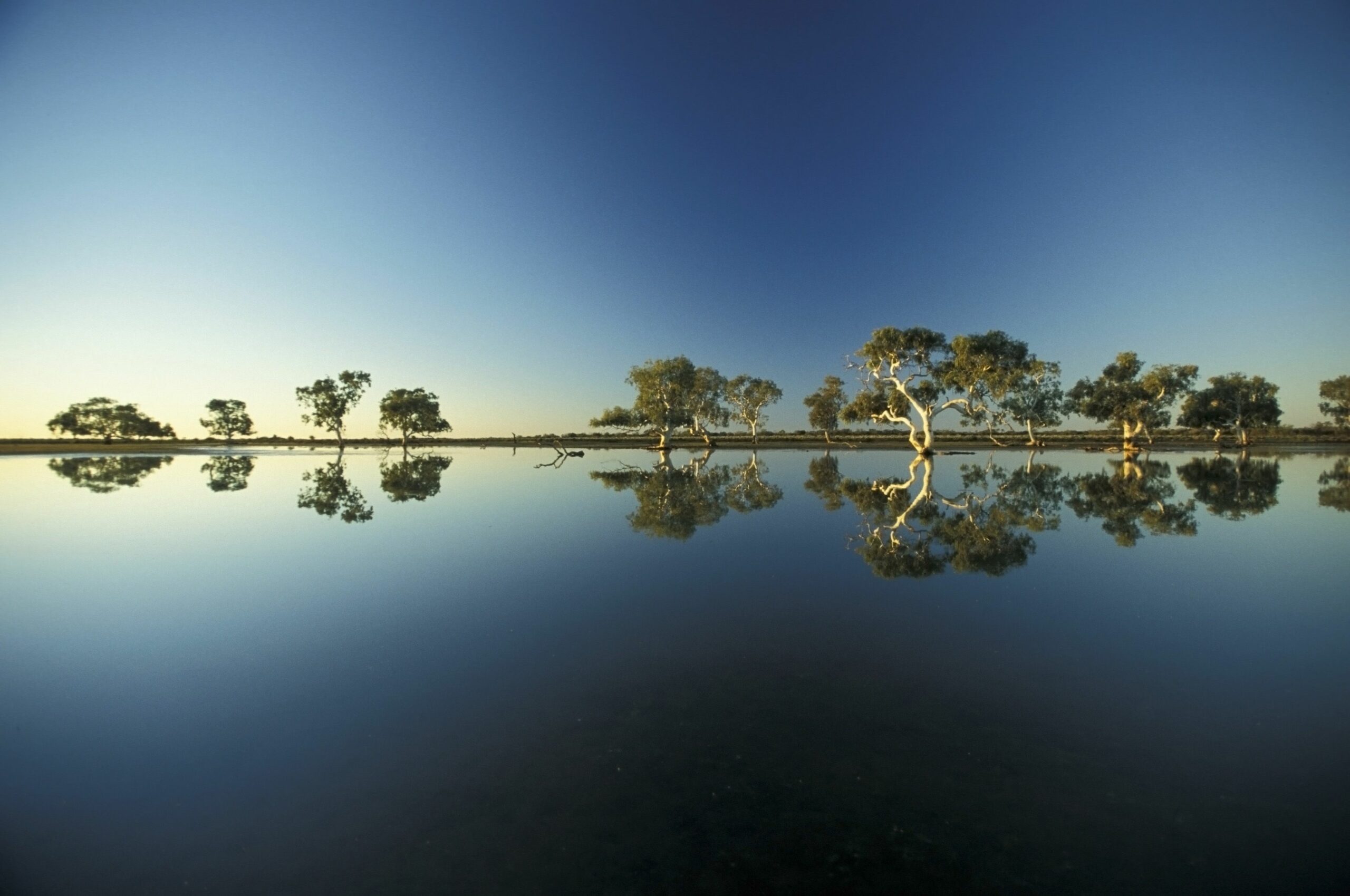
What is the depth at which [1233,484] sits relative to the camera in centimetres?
2839

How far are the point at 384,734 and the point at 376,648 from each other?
2.59m

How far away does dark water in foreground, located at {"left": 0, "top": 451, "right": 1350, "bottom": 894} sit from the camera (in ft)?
11.6

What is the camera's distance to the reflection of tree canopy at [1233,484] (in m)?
19.8

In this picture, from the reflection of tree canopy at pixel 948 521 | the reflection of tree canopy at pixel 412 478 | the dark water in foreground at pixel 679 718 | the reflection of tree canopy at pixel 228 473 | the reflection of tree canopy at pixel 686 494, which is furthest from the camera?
the reflection of tree canopy at pixel 228 473

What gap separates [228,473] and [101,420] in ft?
398

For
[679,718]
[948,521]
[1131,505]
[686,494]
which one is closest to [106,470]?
[686,494]

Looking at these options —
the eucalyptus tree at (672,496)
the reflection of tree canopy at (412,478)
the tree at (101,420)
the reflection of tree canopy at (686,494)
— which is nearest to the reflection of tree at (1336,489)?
the reflection of tree canopy at (686,494)

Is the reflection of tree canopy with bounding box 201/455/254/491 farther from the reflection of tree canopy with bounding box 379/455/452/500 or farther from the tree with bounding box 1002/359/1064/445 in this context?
the tree with bounding box 1002/359/1064/445

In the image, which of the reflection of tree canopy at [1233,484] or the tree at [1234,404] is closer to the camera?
the reflection of tree canopy at [1233,484]

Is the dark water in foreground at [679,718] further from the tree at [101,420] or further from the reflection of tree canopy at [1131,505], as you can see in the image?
the tree at [101,420]

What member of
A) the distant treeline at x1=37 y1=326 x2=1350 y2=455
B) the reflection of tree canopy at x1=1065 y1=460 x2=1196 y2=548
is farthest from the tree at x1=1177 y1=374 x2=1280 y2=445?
the reflection of tree canopy at x1=1065 y1=460 x2=1196 y2=548

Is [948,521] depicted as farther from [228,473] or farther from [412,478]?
[228,473]

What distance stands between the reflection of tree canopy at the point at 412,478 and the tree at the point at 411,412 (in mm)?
37969

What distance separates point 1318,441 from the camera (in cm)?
9281
